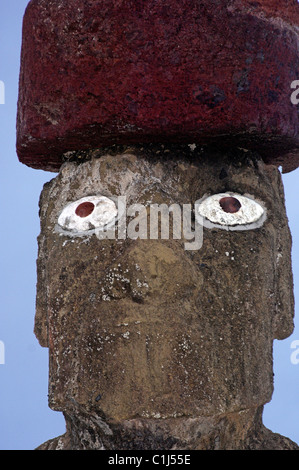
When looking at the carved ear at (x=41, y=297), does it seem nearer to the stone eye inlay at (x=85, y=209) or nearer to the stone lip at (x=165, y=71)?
the stone eye inlay at (x=85, y=209)

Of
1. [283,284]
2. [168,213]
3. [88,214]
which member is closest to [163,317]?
[168,213]

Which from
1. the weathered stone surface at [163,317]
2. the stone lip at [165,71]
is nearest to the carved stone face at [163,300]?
the weathered stone surface at [163,317]

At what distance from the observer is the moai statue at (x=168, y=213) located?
8.75 ft

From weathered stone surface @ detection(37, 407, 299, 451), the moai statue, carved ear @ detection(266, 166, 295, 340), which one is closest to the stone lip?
the moai statue

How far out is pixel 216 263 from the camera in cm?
279

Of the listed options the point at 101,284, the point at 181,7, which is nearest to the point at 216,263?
the point at 101,284

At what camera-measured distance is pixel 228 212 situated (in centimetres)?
287

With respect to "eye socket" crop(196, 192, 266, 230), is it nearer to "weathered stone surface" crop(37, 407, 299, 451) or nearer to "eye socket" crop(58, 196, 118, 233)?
"eye socket" crop(58, 196, 118, 233)

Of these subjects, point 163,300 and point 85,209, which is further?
point 85,209

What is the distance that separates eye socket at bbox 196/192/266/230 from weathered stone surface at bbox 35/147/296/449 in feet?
0.09

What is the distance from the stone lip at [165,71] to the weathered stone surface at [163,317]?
13cm

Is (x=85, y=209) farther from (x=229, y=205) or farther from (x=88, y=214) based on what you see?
(x=229, y=205)

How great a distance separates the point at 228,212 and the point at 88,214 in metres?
0.46
